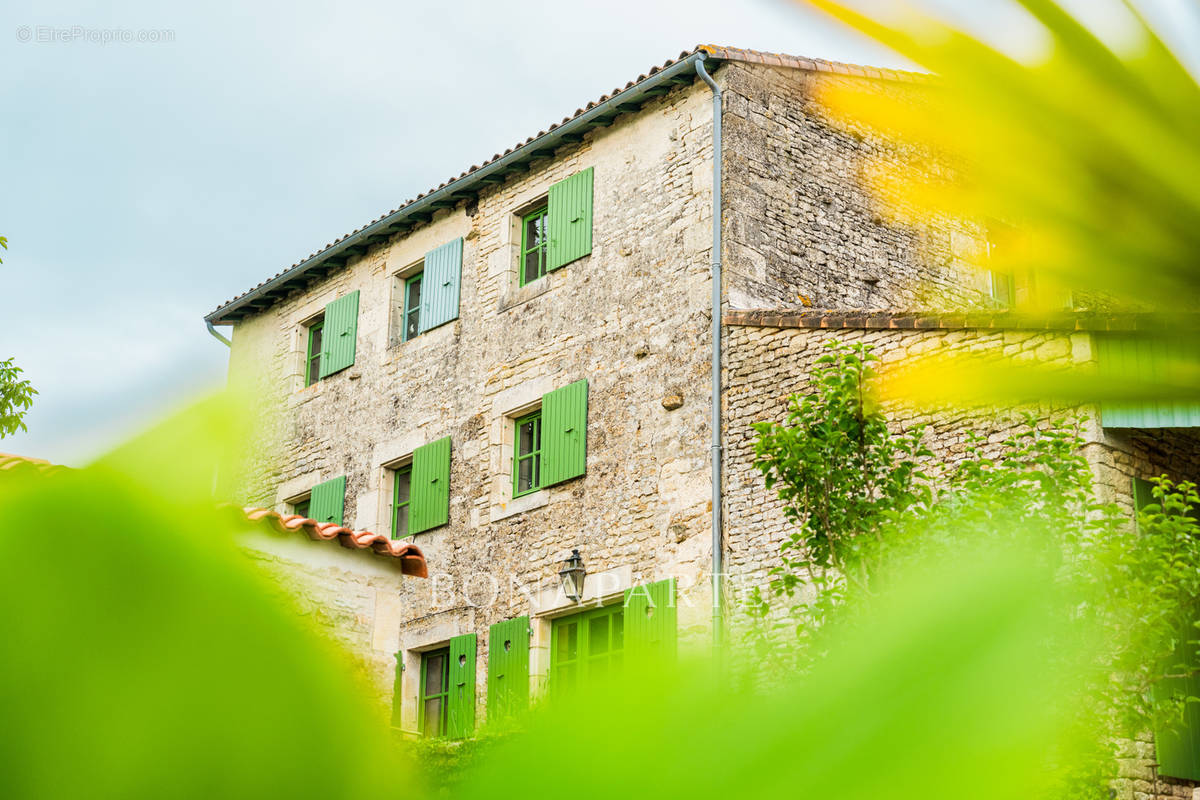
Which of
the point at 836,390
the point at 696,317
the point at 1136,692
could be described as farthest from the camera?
the point at 696,317

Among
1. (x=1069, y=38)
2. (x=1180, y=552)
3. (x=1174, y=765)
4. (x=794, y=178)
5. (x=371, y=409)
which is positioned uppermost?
(x=794, y=178)

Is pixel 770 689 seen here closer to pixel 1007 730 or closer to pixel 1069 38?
pixel 1007 730

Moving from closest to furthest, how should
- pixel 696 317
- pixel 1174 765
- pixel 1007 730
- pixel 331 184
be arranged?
pixel 1007 730 < pixel 331 184 < pixel 1174 765 < pixel 696 317

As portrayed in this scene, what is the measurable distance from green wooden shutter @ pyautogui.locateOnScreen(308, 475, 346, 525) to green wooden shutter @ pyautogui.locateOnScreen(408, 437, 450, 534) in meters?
1.27

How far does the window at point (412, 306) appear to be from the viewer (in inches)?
620

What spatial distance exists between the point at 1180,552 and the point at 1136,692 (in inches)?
34.5

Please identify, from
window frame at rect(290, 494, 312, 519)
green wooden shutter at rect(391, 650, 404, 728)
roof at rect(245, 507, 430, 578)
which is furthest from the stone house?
green wooden shutter at rect(391, 650, 404, 728)

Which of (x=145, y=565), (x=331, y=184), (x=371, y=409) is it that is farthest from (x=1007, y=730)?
(x=371, y=409)

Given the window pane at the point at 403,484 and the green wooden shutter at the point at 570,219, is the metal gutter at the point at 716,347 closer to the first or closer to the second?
the green wooden shutter at the point at 570,219

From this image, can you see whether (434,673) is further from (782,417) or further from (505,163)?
(505,163)

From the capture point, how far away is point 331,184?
771mm

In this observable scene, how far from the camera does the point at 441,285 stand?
49.9 ft

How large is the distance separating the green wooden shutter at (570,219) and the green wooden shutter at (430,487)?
96.3 inches

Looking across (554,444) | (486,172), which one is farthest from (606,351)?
(486,172)
